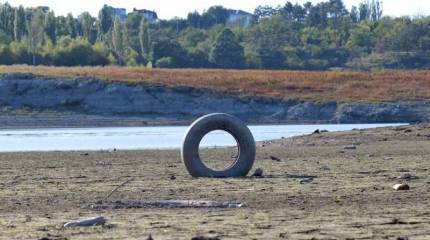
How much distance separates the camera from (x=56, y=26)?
116 meters

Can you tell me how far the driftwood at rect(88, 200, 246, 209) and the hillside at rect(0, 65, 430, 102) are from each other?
44.7 meters

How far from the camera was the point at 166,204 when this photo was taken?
48.0 feet

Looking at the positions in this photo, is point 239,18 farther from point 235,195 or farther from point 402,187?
point 235,195

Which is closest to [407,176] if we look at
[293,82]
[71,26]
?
[293,82]

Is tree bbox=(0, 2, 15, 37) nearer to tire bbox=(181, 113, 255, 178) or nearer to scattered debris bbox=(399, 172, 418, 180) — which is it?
tire bbox=(181, 113, 255, 178)

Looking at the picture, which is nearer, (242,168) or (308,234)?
(308,234)

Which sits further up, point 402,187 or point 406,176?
point 402,187

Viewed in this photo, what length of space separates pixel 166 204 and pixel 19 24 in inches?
3627

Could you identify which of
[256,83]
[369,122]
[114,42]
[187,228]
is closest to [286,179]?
[187,228]

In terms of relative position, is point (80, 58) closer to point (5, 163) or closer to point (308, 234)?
point (5, 163)

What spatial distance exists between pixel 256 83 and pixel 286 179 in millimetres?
46359

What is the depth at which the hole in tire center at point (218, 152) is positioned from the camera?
79.2 feet

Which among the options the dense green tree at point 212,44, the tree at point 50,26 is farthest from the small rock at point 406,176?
the tree at point 50,26

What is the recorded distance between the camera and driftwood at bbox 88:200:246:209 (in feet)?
47.2
